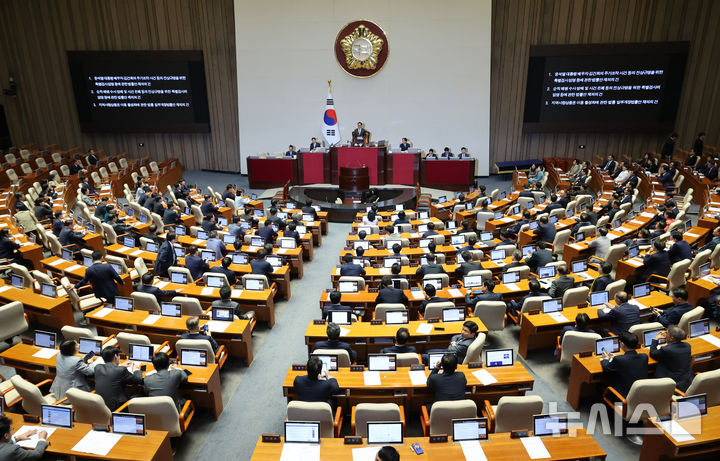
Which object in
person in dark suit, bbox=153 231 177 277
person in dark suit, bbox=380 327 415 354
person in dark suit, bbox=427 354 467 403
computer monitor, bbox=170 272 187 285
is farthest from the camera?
person in dark suit, bbox=153 231 177 277

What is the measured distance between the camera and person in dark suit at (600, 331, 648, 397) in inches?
208

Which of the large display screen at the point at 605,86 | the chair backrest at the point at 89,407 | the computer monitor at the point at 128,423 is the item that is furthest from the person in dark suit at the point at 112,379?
the large display screen at the point at 605,86

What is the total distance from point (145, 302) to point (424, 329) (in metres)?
4.30

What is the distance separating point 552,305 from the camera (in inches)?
274

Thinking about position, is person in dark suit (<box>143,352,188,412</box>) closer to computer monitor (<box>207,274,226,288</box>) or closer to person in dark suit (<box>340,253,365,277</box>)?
computer monitor (<box>207,274,226,288</box>)

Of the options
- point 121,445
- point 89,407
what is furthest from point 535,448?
point 89,407

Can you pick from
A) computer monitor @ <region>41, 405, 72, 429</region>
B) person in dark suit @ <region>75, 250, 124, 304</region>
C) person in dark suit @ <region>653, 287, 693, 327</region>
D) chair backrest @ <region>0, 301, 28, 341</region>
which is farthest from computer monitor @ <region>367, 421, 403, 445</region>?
chair backrest @ <region>0, 301, 28, 341</region>

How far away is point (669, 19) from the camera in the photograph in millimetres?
17625

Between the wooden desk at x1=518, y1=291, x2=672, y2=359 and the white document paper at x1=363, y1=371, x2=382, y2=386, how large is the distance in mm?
2589

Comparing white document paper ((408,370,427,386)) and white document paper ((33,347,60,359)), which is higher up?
white document paper ((408,370,427,386))

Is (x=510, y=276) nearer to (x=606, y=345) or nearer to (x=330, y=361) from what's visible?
(x=606, y=345)

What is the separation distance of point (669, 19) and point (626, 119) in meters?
3.87

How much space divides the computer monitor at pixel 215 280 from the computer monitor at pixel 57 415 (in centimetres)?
357

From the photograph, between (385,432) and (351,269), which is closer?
(385,432)
